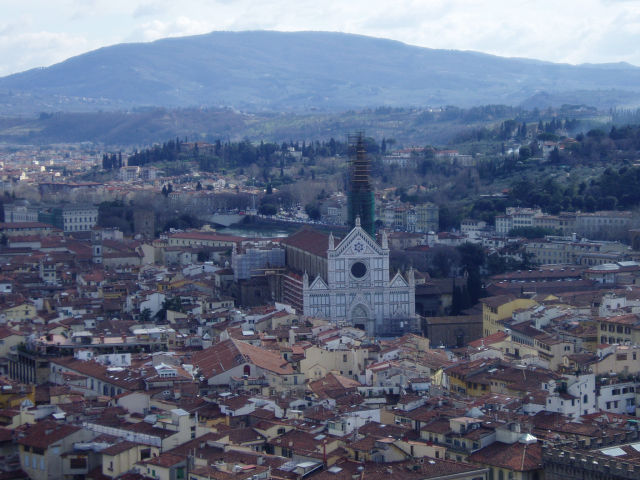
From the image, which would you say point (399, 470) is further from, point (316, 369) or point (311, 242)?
point (311, 242)

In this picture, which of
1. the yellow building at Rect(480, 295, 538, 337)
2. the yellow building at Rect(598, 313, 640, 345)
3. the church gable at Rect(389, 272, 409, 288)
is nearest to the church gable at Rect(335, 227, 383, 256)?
the church gable at Rect(389, 272, 409, 288)

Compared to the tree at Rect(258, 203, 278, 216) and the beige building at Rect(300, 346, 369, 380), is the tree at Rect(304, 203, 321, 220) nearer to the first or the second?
the tree at Rect(258, 203, 278, 216)

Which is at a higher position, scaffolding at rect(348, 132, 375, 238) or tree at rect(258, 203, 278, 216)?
scaffolding at rect(348, 132, 375, 238)

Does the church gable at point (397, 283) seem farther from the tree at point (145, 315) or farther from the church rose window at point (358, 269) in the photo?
the tree at point (145, 315)

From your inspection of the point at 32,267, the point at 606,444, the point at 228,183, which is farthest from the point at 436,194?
the point at 606,444

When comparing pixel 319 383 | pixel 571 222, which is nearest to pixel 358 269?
pixel 319 383

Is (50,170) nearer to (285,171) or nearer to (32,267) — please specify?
(285,171)

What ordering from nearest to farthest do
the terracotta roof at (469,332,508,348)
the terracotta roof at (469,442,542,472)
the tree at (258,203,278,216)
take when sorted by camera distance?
the terracotta roof at (469,442,542,472) → the terracotta roof at (469,332,508,348) → the tree at (258,203,278,216)
